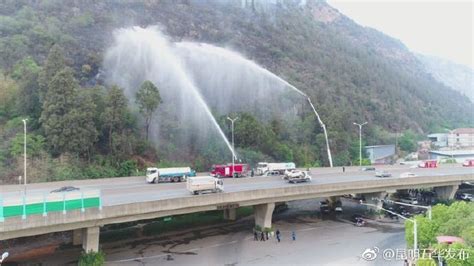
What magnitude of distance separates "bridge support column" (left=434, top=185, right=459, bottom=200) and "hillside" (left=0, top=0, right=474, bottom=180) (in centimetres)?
2289

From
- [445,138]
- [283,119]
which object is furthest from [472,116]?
[283,119]

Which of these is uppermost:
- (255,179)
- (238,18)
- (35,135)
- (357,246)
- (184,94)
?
(238,18)

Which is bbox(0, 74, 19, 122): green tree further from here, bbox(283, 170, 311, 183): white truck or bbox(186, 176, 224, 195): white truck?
bbox(283, 170, 311, 183): white truck

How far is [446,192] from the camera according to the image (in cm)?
6056

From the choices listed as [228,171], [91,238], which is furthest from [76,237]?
[228,171]

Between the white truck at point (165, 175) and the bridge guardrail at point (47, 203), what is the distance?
17.3m

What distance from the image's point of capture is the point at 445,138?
12412 cm

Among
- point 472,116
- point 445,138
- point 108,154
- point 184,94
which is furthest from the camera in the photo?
point 472,116

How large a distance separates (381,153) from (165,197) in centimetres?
7580

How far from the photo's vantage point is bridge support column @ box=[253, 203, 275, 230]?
42469 mm

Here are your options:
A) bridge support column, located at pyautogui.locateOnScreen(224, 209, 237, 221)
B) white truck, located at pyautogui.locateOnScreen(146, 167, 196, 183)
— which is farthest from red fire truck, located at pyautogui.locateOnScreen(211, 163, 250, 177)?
white truck, located at pyautogui.locateOnScreen(146, 167, 196, 183)

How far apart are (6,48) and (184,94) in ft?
92.8

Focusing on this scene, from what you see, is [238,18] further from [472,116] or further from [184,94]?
[472,116]

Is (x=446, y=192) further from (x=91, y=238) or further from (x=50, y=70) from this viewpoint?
(x=50, y=70)
